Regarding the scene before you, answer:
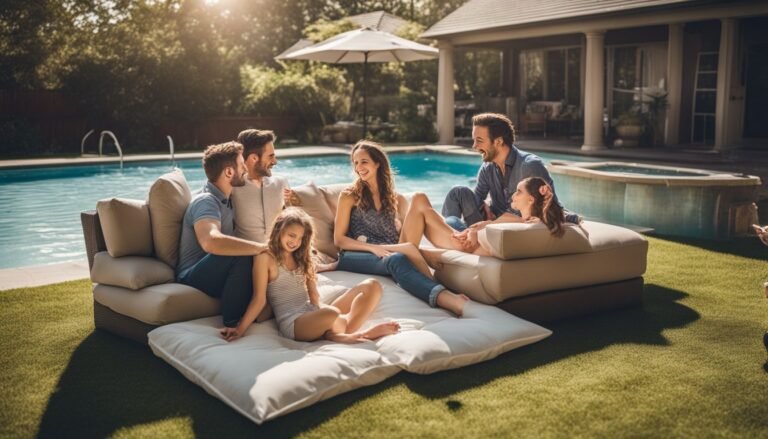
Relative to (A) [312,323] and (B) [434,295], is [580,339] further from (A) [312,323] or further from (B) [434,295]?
(A) [312,323]

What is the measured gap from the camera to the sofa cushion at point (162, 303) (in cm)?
426

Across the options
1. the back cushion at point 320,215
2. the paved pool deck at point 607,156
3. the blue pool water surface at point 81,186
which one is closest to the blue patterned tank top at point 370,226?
the back cushion at point 320,215

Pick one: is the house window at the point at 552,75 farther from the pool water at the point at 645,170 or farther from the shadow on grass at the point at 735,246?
the shadow on grass at the point at 735,246

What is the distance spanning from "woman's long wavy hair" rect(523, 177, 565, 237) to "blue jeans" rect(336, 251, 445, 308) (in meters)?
0.81

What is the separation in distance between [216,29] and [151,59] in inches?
93.5

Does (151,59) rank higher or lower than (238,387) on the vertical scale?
higher

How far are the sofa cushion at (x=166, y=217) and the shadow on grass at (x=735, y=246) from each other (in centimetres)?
489

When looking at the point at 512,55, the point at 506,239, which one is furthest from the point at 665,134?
the point at 506,239

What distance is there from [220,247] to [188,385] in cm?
81

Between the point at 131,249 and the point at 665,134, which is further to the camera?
the point at 665,134

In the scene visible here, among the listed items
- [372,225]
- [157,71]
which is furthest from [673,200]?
[157,71]

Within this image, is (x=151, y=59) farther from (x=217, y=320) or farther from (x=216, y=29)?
(x=217, y=320)

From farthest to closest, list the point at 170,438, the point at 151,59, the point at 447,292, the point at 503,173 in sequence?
the point at 151,59
the point at 503,173
the point at 447,292
the point at 170,438

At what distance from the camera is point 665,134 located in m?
16.1
